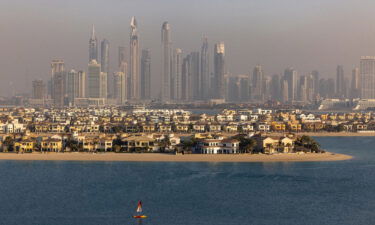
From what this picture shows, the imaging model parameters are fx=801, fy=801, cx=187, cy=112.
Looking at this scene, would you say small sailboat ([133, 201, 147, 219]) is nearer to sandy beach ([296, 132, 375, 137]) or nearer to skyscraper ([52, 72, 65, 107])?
sandy beach ([296, 132, 375, 137])

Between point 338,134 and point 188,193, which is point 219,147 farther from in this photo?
point 338,134

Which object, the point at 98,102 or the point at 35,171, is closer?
the point at 35,171


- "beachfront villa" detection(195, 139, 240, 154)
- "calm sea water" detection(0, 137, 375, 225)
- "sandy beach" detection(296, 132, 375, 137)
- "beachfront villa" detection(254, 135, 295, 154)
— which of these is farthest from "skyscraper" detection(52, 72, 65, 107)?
"calm sea water" detection(0, 137, 375, 225)

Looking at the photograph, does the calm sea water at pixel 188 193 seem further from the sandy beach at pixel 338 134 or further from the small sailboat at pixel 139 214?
the sandy beach at pixel 338 134

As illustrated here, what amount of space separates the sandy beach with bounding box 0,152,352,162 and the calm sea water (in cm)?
175

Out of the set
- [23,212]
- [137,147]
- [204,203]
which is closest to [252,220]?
[204,203]

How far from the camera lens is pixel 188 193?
115ft

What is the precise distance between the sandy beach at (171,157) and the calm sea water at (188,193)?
175 cm

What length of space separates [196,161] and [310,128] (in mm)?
38852

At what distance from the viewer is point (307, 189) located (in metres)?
36.1

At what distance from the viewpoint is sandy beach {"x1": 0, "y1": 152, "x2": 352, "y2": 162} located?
48.1 metres

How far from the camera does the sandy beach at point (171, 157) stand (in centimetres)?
4812

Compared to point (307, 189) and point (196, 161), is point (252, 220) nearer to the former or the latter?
point (307, 189)

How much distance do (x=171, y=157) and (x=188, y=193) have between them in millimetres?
13997
